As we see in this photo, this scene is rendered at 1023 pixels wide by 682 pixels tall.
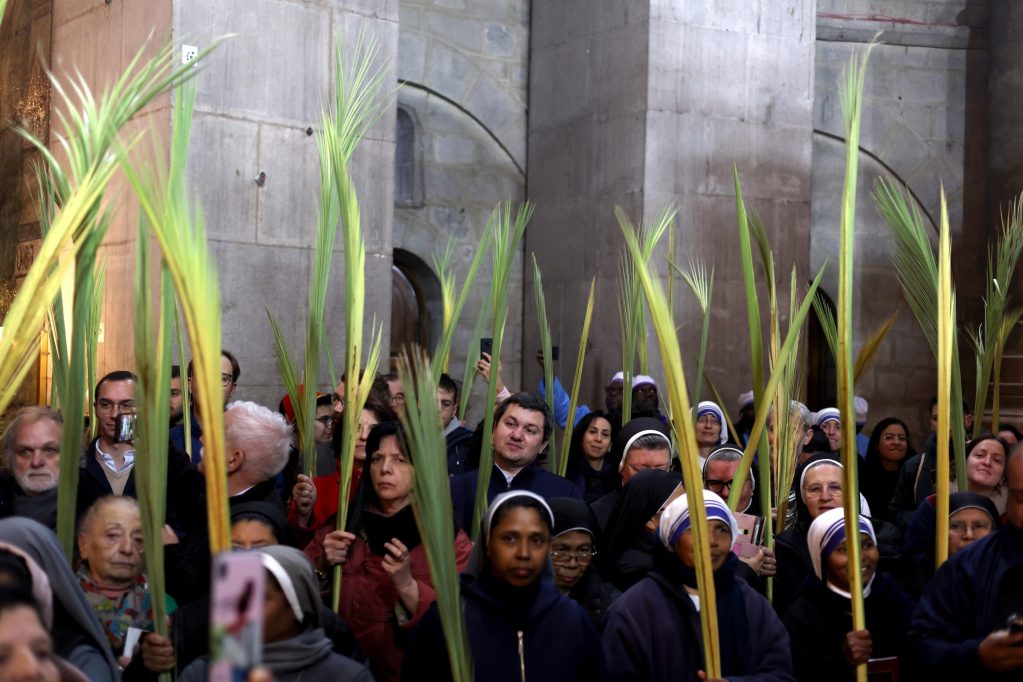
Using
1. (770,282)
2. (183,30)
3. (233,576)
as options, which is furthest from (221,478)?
(183,30)

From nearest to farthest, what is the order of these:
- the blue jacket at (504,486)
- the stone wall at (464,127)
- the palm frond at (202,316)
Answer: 1. the palm frond at (202,316)
2. the blue jacket at (504,486)
3. the stone wall at (464,127)

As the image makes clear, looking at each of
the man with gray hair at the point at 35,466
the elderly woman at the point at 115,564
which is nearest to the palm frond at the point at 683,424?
the elderly woman at the point at 115,564

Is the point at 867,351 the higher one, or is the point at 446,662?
the point at 867,351

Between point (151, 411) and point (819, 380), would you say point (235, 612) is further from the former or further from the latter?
point (819, 380)

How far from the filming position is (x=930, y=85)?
35.3ft

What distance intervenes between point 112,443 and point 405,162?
18.9 ft

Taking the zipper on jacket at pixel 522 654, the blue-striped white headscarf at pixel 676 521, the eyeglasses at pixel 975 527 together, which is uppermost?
the blue-striped white headscarf at pixel 676 521

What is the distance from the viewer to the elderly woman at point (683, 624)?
9.79 ft

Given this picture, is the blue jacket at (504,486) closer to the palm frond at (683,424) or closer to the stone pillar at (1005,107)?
the palm frond at (683,424)

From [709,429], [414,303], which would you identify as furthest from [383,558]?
[414,303]

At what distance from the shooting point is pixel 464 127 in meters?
9.84

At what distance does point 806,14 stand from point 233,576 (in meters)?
8.75

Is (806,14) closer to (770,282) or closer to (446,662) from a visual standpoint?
(770,282)

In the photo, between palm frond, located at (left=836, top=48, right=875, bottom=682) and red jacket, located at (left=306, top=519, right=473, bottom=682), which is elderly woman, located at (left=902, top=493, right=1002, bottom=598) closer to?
palm frond, located at (left=836, top=48, right=875, bottom=682)
